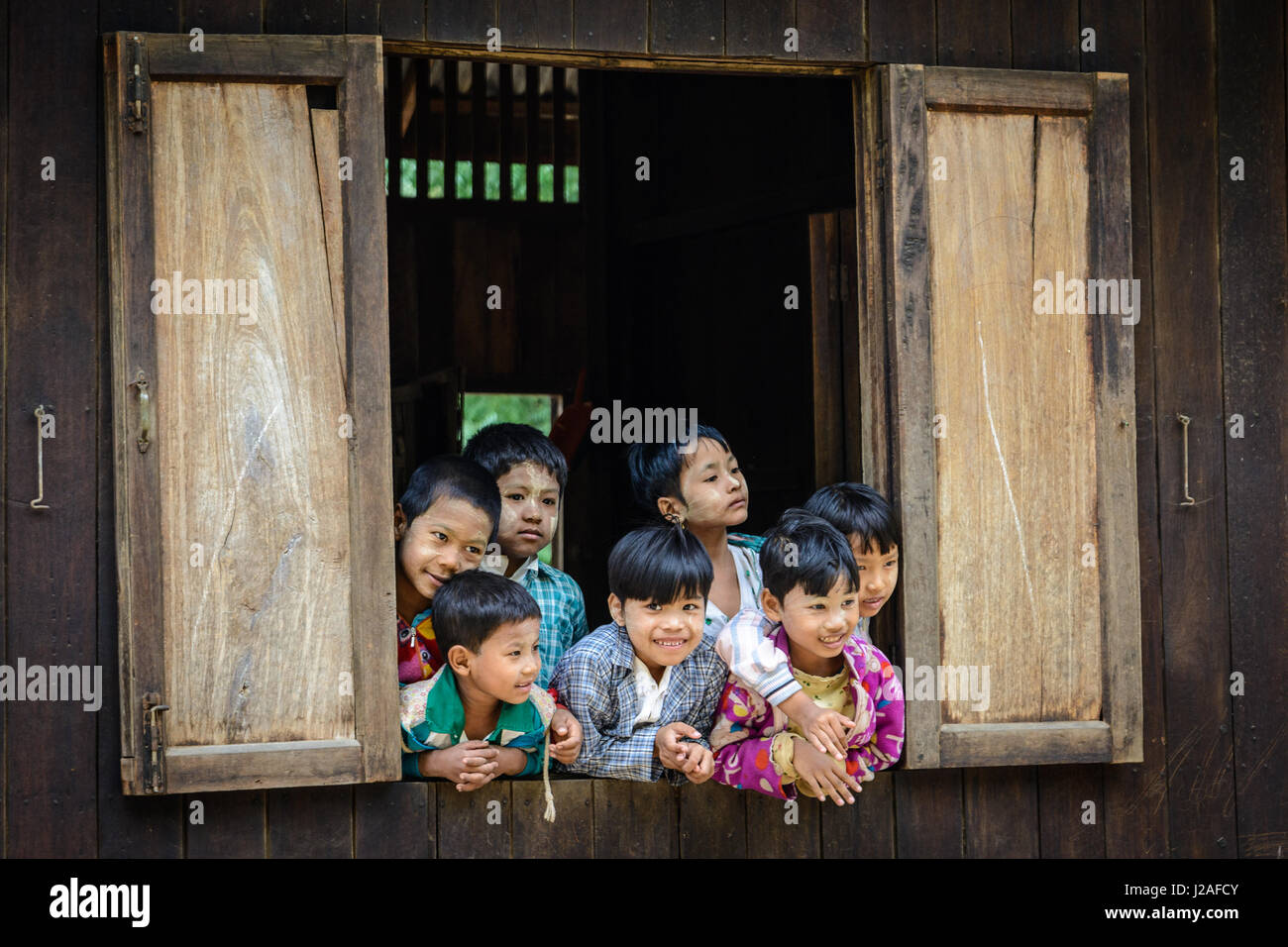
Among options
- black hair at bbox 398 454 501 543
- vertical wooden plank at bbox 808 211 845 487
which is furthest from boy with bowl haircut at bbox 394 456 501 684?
vertical wooden plank at bbox 808 211 845 487

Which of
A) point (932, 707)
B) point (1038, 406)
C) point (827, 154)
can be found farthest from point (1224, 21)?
point (932, 707)

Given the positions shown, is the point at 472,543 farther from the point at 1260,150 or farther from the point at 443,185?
the point at 443,185

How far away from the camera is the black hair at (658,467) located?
4613 mm

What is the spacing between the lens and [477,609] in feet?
12.5

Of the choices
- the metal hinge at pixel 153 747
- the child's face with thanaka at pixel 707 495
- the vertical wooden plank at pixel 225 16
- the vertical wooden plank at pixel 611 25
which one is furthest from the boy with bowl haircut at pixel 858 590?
the vertical wooden plank at pixel 225 16

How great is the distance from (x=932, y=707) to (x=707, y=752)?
632 mm

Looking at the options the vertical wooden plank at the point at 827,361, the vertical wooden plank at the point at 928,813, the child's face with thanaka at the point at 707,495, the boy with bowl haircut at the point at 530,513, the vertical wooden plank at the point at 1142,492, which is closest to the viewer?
the vertical wooden plank at the point at 928,813

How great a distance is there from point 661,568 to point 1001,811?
1.21 meters

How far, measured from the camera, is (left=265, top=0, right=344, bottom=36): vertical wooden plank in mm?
3854

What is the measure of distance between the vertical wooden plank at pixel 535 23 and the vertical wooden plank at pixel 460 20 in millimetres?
28

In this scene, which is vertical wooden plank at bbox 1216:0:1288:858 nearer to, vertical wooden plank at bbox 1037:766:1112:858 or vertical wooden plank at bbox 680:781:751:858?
vertical wooden plank at bbox 1037:766:1112:858

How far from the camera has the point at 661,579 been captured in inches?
153

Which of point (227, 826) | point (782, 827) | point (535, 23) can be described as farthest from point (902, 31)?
point (227, 826)

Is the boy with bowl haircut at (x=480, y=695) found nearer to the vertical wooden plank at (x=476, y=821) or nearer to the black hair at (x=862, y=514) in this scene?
the vertical wooden plank at (x=476, y=821)
